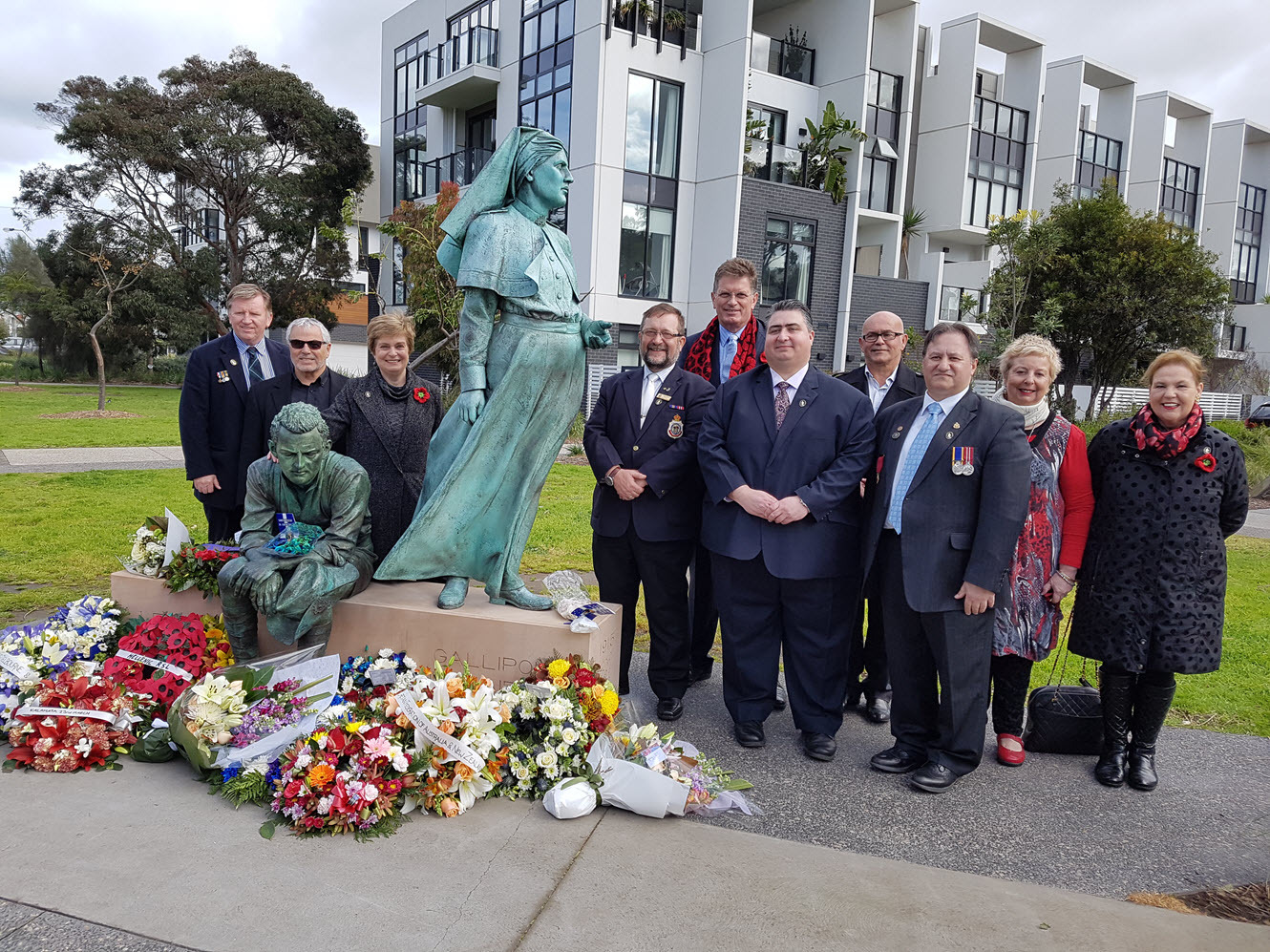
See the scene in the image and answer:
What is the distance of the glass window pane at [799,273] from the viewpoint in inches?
830

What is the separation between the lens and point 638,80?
19.1m

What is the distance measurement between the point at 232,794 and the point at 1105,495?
3656mm

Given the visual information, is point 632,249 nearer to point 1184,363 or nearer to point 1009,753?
point 1184,363

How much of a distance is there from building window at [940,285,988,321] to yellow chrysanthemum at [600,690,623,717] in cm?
2352

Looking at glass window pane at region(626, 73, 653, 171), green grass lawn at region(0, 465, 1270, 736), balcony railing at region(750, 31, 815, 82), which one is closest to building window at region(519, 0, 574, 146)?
glass window pane at region(626, 73, 653, 171)

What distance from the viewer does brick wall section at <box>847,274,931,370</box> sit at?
22.5 meters

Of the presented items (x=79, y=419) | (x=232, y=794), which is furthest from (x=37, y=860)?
(x=79, y=419)

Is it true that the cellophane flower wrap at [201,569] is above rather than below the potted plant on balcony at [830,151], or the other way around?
below

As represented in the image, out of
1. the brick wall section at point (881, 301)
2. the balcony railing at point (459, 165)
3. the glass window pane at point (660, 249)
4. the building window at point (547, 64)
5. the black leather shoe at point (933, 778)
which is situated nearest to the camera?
the black leather shoe at point (933, 778)

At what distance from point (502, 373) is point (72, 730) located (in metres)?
2.20

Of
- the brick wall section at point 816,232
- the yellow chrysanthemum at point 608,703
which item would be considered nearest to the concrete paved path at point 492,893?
the yellow chrysanthemum at point 608,703

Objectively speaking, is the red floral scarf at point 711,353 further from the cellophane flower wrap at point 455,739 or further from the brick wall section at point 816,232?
the brick wall section at point 816,232

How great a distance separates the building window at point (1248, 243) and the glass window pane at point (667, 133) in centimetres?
2946

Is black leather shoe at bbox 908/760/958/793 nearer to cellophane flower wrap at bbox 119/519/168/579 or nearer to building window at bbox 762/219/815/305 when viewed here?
cellophane flower wrap at bbox 119/519/168/579
